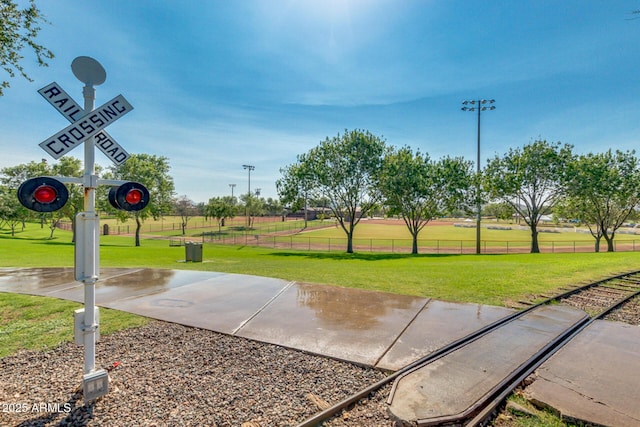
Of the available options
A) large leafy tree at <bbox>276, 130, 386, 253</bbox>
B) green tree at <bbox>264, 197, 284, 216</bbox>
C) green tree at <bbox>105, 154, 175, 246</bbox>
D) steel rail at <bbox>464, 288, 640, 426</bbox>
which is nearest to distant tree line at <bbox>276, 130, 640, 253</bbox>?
large leafy tree at <bbox>276, 130, 386, 253</bbox>

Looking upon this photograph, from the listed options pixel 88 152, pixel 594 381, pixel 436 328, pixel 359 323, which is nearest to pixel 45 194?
pixel 88 152

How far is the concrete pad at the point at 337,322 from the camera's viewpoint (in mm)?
4348

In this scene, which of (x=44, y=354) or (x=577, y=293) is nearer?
(x=44, y=354)

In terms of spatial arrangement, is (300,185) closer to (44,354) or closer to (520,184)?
(520,184)

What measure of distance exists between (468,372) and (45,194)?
482 cm

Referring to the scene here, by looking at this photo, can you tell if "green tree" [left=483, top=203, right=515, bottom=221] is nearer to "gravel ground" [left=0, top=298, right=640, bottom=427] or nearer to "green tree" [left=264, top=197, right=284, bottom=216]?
"gravel ground" [left=0, top=298, right=640, bottom=427]

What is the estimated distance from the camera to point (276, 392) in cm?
325

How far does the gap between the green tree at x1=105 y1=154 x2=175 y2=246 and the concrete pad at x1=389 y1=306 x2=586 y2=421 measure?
33.7m

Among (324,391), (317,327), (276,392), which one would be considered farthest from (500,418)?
(317,327)

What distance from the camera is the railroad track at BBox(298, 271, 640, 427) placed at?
2847 millimetres

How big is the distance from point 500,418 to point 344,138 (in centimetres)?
2621

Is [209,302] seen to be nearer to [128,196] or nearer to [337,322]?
[337,322]

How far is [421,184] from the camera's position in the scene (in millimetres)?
26203

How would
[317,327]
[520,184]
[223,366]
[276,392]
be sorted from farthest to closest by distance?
[520,184] → [317,327] → [223,366] → [276,392]
